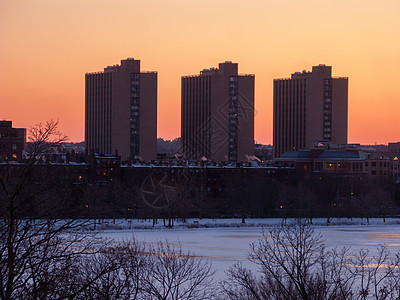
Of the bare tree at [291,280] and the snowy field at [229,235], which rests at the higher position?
the bare tree at [291,280]

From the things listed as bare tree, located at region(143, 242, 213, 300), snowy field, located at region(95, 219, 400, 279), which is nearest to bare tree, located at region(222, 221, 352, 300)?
bare tree, located at region(143, 242, 213, 300)

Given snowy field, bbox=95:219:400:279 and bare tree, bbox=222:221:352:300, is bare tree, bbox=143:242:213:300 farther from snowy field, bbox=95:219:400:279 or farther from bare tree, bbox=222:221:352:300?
snowy field, bbox=95:219:400:279

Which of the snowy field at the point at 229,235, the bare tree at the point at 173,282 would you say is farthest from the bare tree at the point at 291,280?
the snowy field at the point at 229,235

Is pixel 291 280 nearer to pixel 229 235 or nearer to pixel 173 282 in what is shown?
pixel 173 282

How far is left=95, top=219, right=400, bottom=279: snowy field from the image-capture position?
5681 cm

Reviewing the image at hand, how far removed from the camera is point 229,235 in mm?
75000

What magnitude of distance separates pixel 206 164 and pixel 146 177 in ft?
57.5

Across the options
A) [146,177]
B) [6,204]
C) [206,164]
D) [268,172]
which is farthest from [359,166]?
[6,204]

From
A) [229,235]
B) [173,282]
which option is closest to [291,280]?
[173,282]

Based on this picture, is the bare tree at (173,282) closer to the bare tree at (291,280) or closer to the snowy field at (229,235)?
the bare tree at (291,280)

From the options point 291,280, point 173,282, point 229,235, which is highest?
point 291,280

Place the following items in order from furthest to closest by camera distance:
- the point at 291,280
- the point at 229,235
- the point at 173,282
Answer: the point at 229,235
the point at 173,282
the point at 291,280

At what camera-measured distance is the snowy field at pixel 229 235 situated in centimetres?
5681

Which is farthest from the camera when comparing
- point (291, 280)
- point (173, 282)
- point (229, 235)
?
point (229, 235)
